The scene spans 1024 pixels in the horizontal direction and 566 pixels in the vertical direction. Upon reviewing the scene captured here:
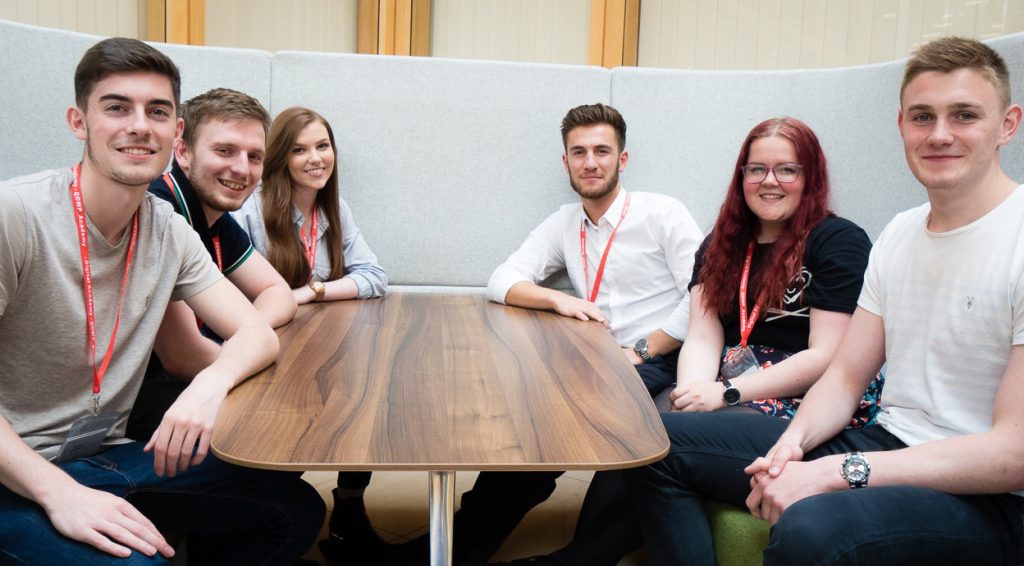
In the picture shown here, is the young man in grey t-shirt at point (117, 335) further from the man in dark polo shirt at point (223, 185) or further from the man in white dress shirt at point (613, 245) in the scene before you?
the man in white dress shirt at point (613, 245)

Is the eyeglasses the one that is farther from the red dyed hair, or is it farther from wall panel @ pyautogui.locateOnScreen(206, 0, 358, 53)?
wall panel @ pyautogui.locateOnScreen(206, 0, 358, 53)

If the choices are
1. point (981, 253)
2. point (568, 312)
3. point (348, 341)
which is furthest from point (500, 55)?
point (981, 253)

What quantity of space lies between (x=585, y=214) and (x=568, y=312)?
63 centimetres

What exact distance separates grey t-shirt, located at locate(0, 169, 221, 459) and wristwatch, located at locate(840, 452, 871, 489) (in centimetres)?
124

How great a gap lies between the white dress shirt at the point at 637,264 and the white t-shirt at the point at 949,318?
3.54ft

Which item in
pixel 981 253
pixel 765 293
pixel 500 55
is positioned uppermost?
pixel 500 55

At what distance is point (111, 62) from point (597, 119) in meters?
1.61

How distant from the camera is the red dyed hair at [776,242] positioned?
1.91 metres

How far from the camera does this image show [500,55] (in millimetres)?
5379

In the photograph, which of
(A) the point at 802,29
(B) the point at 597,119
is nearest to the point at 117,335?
(B) the point at 597,119

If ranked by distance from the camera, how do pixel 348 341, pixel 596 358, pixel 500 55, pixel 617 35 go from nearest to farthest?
pixel 596 358 < pixel 348 341 < pixel 617 35 < pixel 500 55

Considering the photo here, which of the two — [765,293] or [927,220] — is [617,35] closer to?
[765,293]

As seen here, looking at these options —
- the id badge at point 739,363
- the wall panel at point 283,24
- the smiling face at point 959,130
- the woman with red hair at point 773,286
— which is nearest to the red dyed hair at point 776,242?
the woman with red hair at point 773,286

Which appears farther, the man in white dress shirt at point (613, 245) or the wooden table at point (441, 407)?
the man in white dress shirt at point (613, 245)
